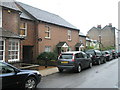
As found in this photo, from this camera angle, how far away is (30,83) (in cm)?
672

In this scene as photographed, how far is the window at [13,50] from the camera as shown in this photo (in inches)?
489

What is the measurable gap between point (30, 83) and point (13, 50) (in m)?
6.65

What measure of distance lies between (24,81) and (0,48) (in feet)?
20.4

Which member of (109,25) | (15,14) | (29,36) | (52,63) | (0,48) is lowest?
(52,63)

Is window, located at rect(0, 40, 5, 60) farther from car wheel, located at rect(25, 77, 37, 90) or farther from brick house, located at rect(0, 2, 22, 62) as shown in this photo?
car wheel, located at rect(25, 77, 37, 90)

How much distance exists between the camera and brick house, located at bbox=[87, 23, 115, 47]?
54656 mm

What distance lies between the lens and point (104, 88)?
6.77m

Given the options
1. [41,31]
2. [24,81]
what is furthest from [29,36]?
[24,81]

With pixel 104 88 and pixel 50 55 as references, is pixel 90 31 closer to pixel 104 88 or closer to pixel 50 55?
pixel 50 55

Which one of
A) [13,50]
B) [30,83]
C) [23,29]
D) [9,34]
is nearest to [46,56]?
[23,29]

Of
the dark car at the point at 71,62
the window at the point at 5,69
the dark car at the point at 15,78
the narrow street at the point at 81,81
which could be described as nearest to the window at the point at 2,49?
the narrow street at the point at 81,81

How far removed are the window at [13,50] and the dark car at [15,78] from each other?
636cm

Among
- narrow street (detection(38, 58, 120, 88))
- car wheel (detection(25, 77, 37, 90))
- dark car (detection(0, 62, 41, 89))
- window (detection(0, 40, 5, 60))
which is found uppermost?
window (detection(0, 40, 5, 60))

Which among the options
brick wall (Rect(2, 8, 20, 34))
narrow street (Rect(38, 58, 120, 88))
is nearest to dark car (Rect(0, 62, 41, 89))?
narrow street (Rect(38, 58, 120, 88))
